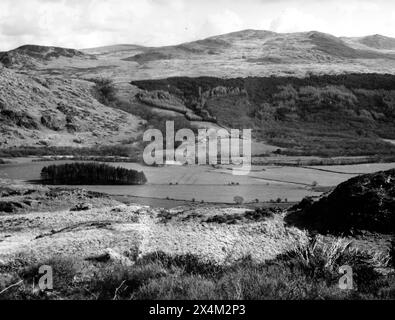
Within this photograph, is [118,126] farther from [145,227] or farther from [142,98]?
[145,227]

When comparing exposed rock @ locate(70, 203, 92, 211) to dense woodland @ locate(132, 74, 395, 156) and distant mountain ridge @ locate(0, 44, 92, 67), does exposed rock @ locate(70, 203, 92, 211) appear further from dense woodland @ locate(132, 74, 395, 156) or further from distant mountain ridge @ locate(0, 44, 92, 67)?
distant mountain ridge @ locate(0, 44, 92, 67)

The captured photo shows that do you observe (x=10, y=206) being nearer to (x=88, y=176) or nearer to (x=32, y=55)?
(x=88, y=176)

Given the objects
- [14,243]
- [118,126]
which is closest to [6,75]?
[118,126]

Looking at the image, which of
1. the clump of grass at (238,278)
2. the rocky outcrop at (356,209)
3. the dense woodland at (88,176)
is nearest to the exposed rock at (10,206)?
the dense woodland at (88,176)
